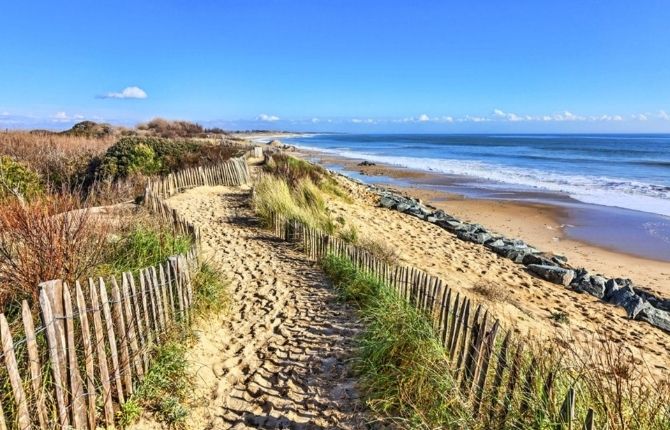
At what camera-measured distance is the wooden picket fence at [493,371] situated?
2.79 metres

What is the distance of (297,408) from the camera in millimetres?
4004

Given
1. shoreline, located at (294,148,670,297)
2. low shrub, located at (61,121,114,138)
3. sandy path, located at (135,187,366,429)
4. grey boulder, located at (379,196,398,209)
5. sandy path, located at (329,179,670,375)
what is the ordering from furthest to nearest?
low shrub, located at (61,121,114,138) < grey boulder, located at (379,196,398,209) < shoreline, located at (294,148,670,297) < sandy path, located at (329,179,670,375) < sandy path, located at (135,187,366,429)

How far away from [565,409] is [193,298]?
13.7 ft

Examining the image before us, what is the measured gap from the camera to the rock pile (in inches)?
307

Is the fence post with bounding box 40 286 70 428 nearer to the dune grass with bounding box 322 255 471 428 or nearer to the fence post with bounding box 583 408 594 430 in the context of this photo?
the dune grass with bounding box 322 255 471 428

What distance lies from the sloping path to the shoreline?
7.49 metres

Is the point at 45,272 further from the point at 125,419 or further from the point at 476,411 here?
the point at 476,411

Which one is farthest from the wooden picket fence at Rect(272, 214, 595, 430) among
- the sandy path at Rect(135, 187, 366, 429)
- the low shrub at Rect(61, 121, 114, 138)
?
the low shrub at Rect(61, 121, 114, 138)

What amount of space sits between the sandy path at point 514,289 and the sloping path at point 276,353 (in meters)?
2.10

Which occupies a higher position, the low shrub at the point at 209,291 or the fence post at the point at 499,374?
the fence post at the point at 499,374

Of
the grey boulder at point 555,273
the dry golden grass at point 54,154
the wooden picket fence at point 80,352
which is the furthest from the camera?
the dry golden grass at point 54,154

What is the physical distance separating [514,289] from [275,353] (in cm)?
548

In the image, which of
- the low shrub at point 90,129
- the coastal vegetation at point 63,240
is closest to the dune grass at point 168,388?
the coastal vegetation at point 63,240

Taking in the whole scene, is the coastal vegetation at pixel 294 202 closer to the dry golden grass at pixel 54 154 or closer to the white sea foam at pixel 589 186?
the dry golden grass at pixel 54 154
